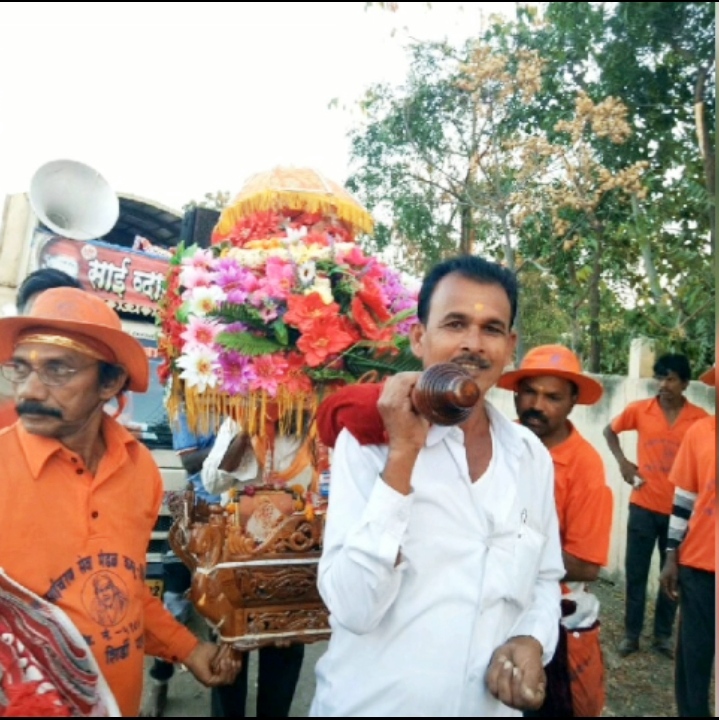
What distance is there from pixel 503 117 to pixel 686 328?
318cm

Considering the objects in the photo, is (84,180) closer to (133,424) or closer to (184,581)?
(133,424)

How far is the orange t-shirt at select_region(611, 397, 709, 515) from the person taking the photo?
17.1ft

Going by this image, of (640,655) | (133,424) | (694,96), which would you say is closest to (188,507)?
(133,424)

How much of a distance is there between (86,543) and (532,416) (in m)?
1.83

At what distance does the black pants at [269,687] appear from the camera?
8.71 feet

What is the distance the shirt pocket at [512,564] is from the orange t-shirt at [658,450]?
3.98 meters

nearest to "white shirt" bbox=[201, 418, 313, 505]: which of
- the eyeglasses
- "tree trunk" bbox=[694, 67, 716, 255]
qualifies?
the eyeglasses

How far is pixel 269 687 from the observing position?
268 cm

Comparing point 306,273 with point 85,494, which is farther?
point 306,273

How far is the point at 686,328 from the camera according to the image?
657 cm

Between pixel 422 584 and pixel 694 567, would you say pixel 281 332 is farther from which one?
pixel 694 567

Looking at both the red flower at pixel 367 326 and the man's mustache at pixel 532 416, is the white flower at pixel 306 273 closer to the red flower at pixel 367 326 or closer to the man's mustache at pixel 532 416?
the red flower at pixel 367 326

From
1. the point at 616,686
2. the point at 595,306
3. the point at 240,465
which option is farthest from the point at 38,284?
the point at 595,306

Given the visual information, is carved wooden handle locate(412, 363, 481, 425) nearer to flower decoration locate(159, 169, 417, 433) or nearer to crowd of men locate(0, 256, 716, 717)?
crowd of men locate(0, 256, 716, 717)
